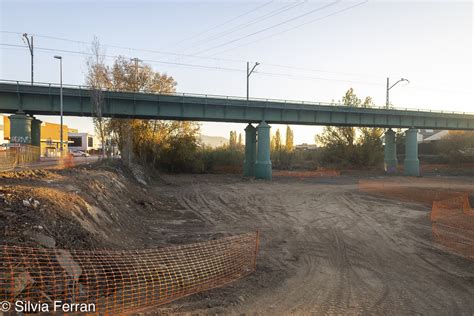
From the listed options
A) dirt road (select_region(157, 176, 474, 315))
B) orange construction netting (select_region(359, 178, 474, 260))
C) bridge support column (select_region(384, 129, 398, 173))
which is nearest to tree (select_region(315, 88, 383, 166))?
bridge support column (select_region(384, 129, 398, 173))

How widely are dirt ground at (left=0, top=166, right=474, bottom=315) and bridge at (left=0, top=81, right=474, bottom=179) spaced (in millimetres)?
17146

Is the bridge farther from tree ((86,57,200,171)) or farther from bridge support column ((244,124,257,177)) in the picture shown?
tree ((86,57,200,171))

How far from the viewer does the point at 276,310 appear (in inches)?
219

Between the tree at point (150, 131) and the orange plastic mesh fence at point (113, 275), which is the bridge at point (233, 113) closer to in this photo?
the tree at point (150, 131)

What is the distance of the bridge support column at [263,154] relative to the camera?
37.2 metres

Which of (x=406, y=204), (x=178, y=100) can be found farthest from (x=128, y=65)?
(x=406, y=204)

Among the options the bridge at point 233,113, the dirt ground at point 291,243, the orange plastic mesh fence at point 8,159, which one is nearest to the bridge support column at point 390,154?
the bridge at point 233,113

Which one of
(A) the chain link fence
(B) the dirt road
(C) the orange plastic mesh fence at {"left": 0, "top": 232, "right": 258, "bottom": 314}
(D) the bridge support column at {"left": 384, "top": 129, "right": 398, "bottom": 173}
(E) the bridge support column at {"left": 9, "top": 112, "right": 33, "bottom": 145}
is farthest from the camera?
(D) the bridge support column at {"left": 384, "top": 129, "right": 398, "bottom": 173}

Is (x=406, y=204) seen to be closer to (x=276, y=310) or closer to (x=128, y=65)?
(x=276, y=310)

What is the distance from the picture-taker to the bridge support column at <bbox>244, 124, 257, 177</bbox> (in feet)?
134

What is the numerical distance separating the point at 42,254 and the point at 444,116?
2154 inches

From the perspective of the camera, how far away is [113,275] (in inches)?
245

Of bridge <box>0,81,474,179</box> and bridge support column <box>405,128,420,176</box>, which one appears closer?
bridge <box>0,81,474,179</box>

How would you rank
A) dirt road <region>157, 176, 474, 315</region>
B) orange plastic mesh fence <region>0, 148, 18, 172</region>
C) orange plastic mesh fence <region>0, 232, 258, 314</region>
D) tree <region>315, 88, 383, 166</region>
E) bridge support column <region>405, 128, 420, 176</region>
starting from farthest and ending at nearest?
1. tree <region>315, 88, 383, 166</region>
2. bridge support column <region>405, 128, 420, 176</region>
3. orange plastic mesh fence <region>0, 148, 18, 172</region>
4. dirt road <region>157, 176, 474, 315</region>
5. orange plastic mesh fence <region>0, 232, 258, 314</region>
